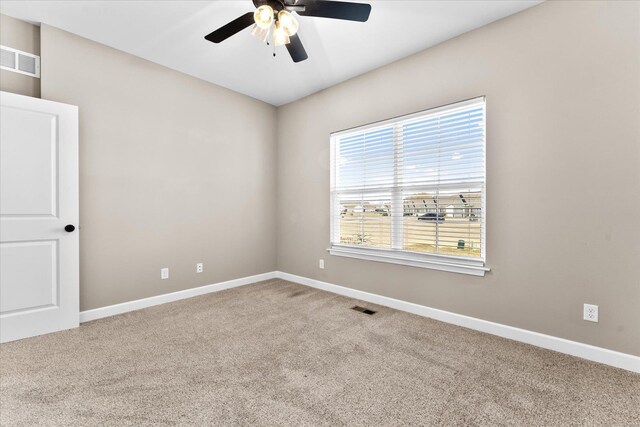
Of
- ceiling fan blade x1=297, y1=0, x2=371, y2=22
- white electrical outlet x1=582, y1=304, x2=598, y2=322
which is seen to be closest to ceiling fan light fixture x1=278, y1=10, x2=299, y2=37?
ceiling fan blade x1=297, y1=0, x2=371, y2=22

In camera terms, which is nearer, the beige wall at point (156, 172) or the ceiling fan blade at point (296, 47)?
the ceiling fan blade at point (296, 47)

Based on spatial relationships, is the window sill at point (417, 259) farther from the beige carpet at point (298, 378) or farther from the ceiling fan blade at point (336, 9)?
the ceiling fan blade at point (336, 9)

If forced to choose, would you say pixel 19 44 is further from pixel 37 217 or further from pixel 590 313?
pixel 590 313

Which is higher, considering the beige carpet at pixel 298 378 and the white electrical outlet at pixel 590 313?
the white electrical outlet at pixel 590 313

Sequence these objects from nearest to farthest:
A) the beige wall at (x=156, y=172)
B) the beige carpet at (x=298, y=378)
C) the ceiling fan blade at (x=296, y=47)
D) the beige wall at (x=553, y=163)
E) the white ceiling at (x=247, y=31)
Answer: the beige carpet at (x=298, y=378) < the beige wall at (x=553, y=163) < the ceiling fan blade at (x=296, y=47) < the white ceiling at (x=247, y=31) < the beige wall at (x=156, y=172)

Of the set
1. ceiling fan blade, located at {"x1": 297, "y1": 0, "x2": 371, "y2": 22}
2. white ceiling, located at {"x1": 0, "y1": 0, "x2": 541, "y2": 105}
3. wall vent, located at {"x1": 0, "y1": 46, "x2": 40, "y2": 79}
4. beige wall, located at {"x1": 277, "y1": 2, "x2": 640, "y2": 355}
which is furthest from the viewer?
wall vent, located at {"x1": 0, "y1": 46, "x2": 40, "y2": 79}

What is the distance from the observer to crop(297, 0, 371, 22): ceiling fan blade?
1744 millimetres

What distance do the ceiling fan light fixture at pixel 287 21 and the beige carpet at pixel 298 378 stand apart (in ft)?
7.45

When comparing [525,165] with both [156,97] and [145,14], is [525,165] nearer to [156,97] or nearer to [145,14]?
[145,14]

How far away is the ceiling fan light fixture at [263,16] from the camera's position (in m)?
1.76

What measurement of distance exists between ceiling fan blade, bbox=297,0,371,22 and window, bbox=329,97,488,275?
55.5 inches

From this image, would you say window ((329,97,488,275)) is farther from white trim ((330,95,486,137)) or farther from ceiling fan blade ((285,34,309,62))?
ceiling fan blade ((285,34,309,62))

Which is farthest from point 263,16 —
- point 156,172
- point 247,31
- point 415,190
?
point 156,172

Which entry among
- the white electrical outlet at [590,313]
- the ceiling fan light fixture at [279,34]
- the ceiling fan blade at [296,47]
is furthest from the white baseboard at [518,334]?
the ceiling fan light fixture at [279,34]
